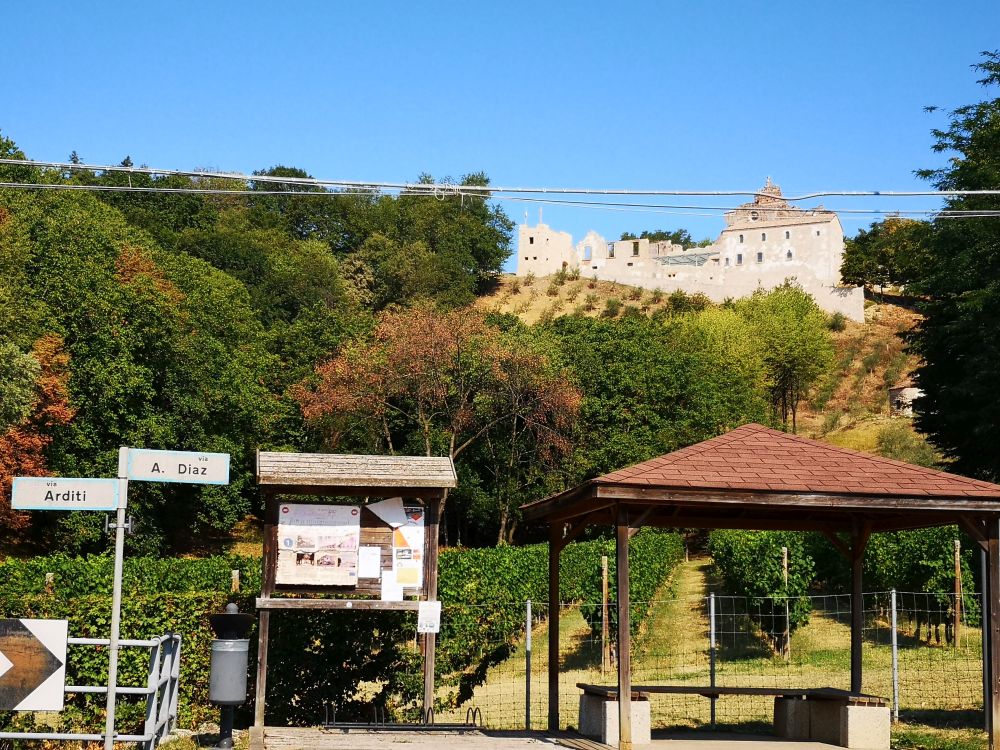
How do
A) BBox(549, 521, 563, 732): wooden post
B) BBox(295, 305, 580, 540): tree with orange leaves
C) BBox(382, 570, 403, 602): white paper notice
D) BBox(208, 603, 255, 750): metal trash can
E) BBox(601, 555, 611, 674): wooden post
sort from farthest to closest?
1. BBox(295, 305, 580, 540): tree with orange leaves
2. BBox(601, 555, 611, 674): wooden post
3. BBox(549, 521, 563, 732): wooden post
4. BBox(382, 570, 403, 602): white paper notice
5. BBox(208, 603, 255, 750): metal trash can

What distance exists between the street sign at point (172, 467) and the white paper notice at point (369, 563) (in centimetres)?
297

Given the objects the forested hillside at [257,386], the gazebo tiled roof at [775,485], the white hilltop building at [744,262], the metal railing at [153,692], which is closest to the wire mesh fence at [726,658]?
the gazebo tiled roof at [775,485]

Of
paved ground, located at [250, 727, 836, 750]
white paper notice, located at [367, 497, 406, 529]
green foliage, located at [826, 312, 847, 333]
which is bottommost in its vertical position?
paved ground, located at [250, 727, 836, 750]

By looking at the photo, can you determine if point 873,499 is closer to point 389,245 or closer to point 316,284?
point 316,284

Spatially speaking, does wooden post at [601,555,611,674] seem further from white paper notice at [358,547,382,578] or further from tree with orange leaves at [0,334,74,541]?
tree with orange leaves at [0,334,74,541]

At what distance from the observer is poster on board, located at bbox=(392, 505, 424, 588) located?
13109 millimetres

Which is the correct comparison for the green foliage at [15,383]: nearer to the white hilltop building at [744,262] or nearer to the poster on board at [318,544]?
the poster on board at [318,544]

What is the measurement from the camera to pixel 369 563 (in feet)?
42.9

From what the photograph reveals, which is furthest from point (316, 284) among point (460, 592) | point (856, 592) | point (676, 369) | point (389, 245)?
point (856, 592)

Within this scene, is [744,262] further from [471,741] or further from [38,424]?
[471,741]

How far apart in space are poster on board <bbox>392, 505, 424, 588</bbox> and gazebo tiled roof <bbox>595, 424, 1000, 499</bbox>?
2.64 meters

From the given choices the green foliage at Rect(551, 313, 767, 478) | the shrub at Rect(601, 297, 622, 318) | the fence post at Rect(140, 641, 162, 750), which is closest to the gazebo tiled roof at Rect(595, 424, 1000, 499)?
the fence post at Rect(140, 641, 162, 750)

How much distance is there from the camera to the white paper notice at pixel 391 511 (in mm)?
13172

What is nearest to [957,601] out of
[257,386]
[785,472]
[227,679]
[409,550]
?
[785,472]
